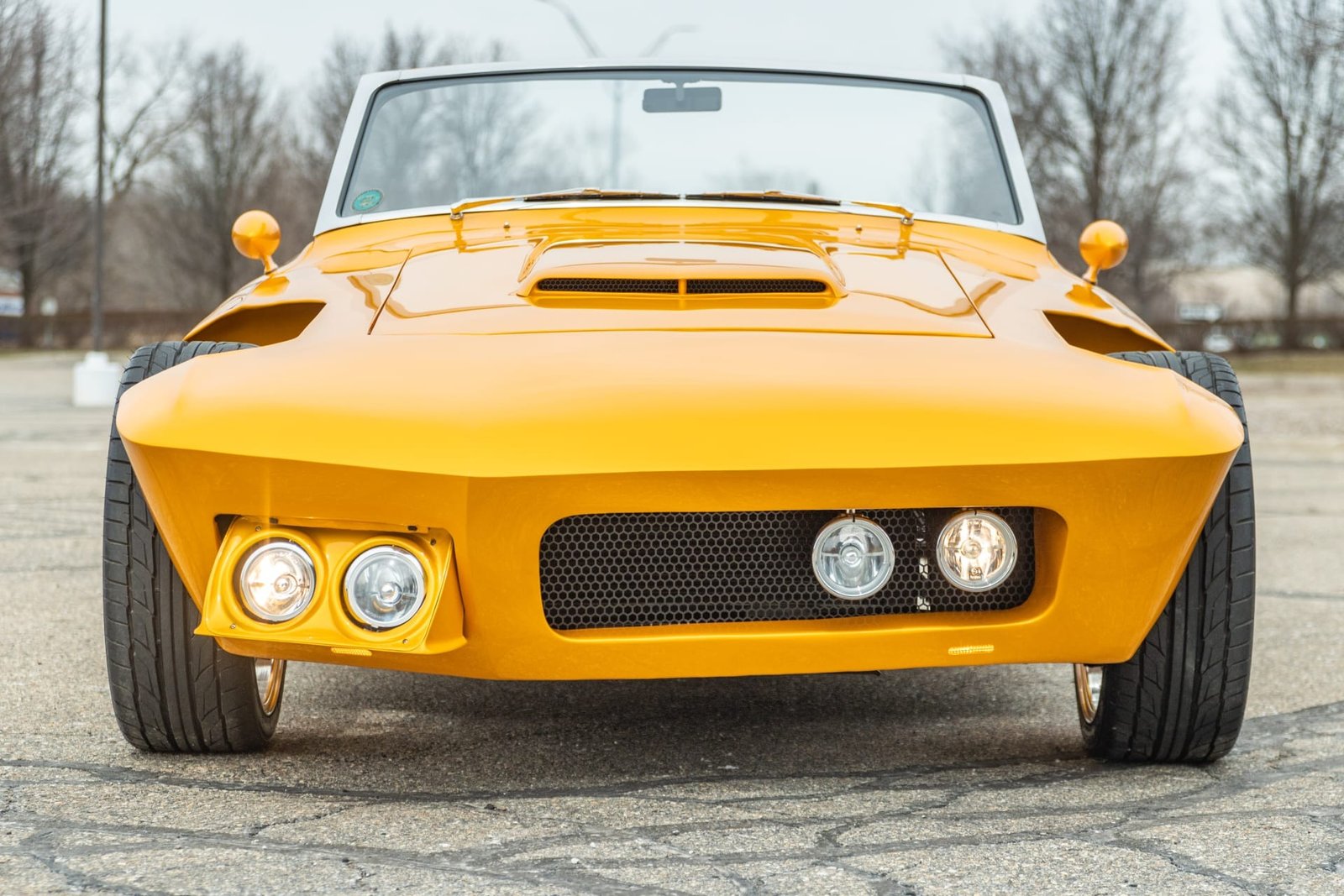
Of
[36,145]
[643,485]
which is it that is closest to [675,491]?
[643,485]

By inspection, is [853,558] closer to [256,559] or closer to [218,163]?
[256,559]

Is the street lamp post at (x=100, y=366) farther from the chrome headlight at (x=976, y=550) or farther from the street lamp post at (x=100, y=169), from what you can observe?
the chrome headlight at (x=976, y=550)

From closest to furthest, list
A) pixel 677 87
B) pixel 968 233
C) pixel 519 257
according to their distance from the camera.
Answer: pixel 519 257
pixel 968 233
pixel 677 87

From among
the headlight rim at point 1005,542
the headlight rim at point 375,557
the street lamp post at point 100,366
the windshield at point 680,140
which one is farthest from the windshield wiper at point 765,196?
the street lamp post at point 100,366

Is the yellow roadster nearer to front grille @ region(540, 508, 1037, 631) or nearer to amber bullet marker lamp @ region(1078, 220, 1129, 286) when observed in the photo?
front grille @ region(540, 508, 1037, 631)

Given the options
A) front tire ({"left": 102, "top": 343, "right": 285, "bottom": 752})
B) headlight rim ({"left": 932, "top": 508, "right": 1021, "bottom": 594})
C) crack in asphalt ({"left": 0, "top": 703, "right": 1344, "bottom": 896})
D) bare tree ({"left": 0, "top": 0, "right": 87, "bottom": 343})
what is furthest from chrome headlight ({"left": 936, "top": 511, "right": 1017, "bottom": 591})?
bare tree ({"left": 0, "top": 0, "right": 87, "bottom": 343})

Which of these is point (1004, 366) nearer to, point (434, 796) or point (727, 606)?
point (727, 606)

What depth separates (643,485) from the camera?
7.05ft

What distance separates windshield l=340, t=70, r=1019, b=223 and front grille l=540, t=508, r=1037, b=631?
1.62 meters

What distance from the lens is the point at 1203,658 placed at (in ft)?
8.26

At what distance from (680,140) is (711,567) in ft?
6.38

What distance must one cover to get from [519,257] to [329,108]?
37.2m

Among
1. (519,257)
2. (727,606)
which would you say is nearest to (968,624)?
(727,606)

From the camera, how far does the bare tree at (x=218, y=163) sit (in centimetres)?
4225
